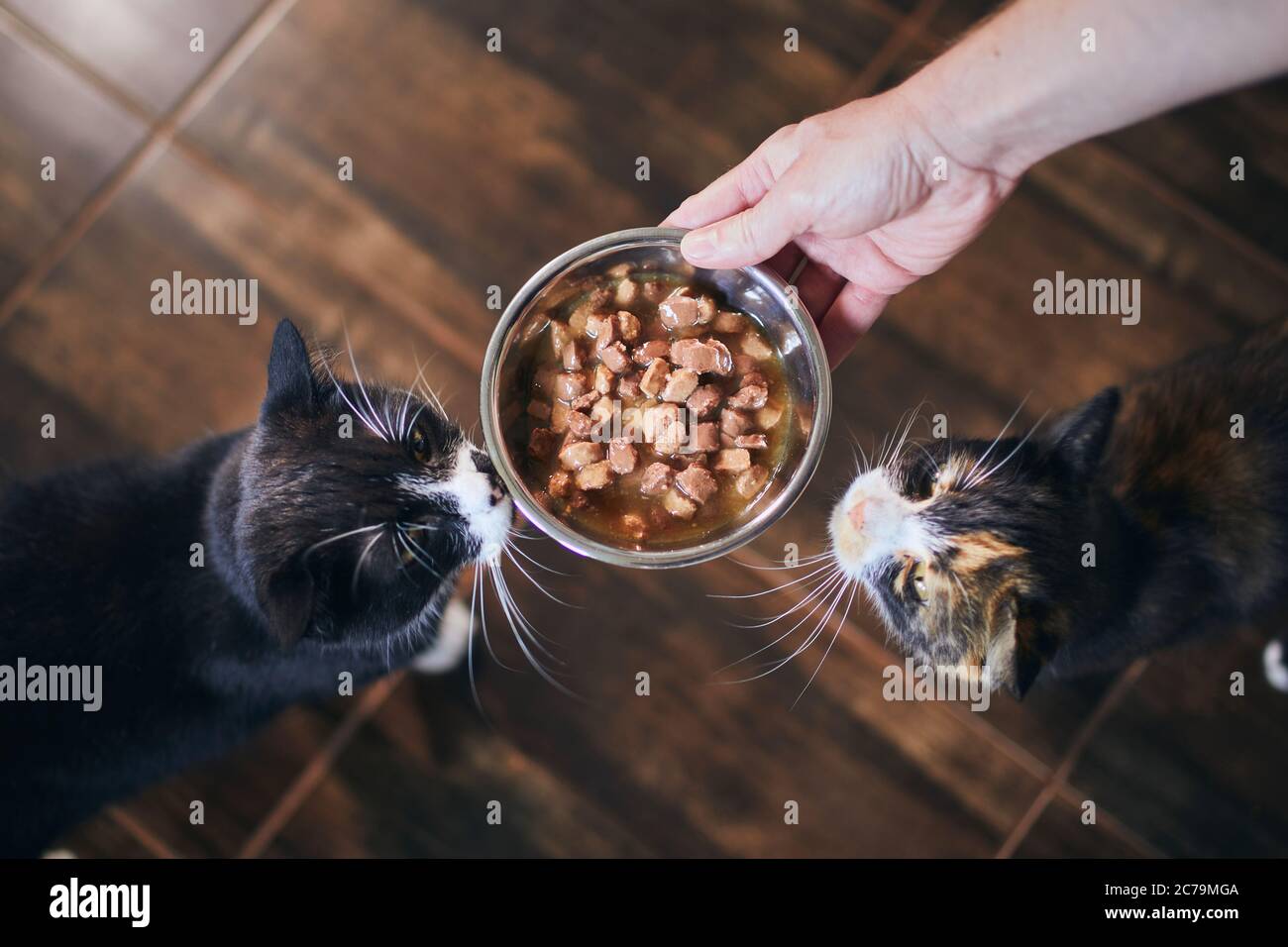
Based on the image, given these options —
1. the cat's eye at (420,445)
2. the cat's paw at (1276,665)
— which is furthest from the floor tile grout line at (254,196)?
the cat's paw at (1276,665)

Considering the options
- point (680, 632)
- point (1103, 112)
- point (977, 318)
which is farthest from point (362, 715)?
point (1103, 112)

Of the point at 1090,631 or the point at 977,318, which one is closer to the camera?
the point at 1090,631

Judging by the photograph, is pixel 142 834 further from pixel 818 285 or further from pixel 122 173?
pixel 818 285

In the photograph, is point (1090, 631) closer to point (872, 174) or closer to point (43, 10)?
point (872, 174)

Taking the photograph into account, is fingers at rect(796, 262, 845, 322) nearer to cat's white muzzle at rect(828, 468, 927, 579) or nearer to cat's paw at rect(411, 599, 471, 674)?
cat's white muzzle at rect(828, 468, 927, 579)

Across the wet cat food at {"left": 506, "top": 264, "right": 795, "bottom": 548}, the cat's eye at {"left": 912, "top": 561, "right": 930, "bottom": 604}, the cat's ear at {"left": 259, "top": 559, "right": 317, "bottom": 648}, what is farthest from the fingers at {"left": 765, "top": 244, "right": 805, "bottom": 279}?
the cat's ear at {"left": 259, "top": 559, "right": 317, "bottom": 648}
